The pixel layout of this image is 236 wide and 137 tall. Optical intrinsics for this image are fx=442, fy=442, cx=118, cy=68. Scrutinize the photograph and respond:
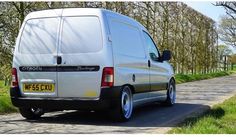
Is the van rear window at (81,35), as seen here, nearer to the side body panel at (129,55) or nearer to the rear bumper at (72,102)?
the side body panel at (129,55)

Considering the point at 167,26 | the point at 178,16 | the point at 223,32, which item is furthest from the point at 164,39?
the point at 223,32

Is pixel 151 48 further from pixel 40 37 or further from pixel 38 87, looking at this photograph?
pixel 38 87

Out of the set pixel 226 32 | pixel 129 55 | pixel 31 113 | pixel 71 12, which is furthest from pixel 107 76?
pixel 226 32

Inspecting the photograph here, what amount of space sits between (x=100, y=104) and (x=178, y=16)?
27760 millimetres

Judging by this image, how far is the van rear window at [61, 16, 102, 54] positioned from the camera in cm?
795

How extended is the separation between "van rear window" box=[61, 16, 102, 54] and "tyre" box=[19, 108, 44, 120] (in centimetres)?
149

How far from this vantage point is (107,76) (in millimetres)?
7754

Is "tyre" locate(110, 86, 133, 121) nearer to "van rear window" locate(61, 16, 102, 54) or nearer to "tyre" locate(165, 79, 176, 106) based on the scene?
"van rear window" locate(61, 16, 102, 54)

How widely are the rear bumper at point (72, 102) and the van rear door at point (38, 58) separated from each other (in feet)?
0.37

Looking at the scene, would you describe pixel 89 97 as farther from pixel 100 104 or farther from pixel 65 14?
pixel 65 14

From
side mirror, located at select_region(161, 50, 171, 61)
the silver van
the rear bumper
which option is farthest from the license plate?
side mirror, located at select_region(161, 50, 171, 61)

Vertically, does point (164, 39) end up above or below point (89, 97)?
above

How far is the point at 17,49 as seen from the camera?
841 centimetres

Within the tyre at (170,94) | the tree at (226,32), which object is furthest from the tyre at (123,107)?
the tree at (226,32)
